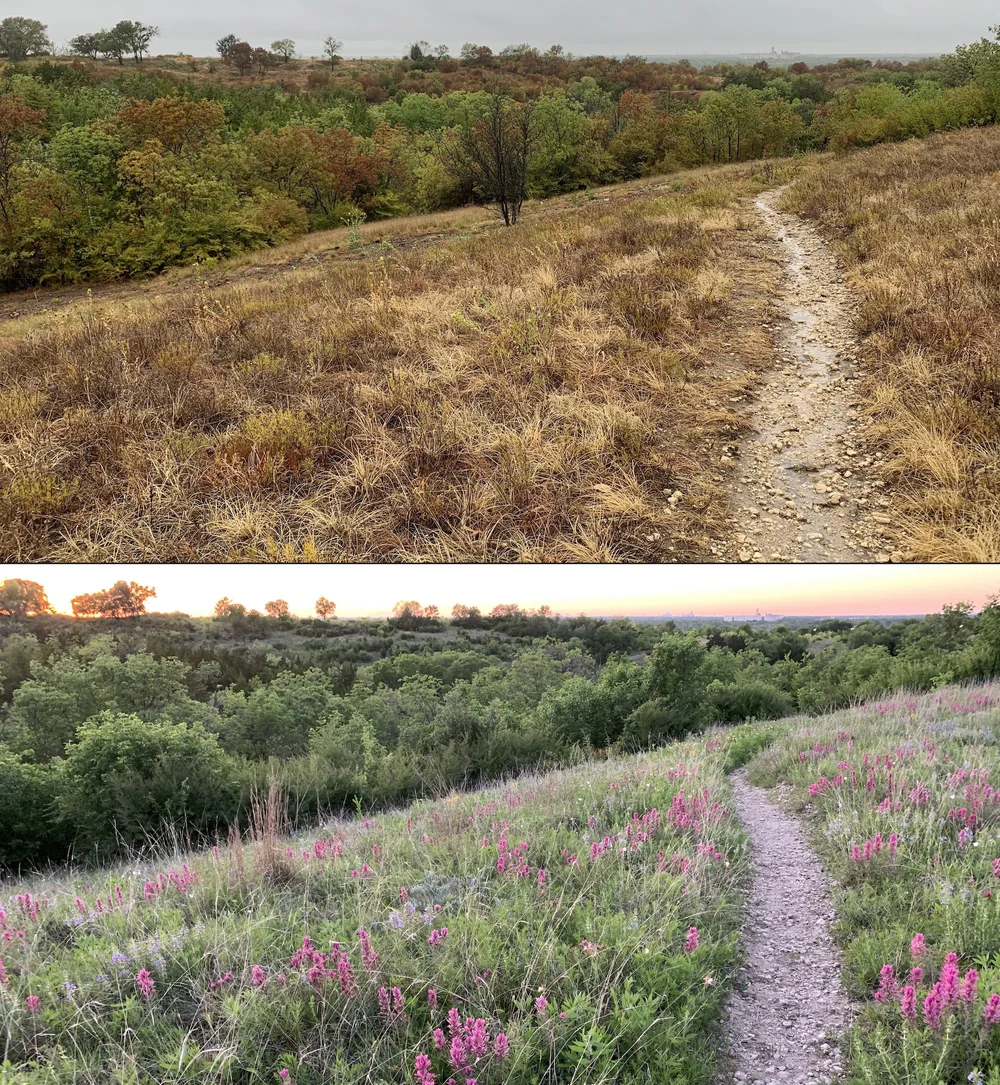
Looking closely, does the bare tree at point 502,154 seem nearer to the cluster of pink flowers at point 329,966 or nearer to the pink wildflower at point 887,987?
the cluster of pink flowers at point 329,966

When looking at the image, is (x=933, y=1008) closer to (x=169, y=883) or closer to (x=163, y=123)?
(x=169, y=883)

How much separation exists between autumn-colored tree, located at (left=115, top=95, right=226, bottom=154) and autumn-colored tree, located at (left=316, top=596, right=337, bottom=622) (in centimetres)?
4959

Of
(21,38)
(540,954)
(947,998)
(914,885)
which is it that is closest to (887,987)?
(947,998)

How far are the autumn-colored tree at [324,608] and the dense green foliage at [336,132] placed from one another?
33716 millimetres

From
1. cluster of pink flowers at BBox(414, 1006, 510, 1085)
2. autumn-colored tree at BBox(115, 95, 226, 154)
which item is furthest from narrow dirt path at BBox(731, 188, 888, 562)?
autumn-colored tree at BBox(115, 95, 226, 154)

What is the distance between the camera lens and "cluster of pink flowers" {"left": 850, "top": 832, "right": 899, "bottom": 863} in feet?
14.0

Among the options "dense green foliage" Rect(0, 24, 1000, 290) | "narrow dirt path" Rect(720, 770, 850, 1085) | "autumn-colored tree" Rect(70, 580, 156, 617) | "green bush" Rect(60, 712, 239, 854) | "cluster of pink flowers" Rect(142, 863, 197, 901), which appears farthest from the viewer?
"dense green foliage" Rect(0, 24, 1000, 290)

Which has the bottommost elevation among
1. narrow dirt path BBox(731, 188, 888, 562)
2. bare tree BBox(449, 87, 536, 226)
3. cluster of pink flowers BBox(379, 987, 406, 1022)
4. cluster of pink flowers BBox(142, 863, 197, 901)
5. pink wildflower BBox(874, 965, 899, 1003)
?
cluster of pink flowers BBox(142, 863, 197, 901)

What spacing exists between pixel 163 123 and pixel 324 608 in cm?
5139

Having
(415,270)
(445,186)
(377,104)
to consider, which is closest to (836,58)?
(377,104)

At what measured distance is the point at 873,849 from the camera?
Result: 4.27 meters

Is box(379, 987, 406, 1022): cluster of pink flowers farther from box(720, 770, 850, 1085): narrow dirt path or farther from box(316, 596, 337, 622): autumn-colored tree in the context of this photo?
box(316, 596, 337, 622): autumn-colored tree

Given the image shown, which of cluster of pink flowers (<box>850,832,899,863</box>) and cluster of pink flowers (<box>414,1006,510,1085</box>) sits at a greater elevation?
cluster of pink flowers (<box>414,1006,510,1085</box>)

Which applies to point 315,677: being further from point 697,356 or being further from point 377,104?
point 377,104
